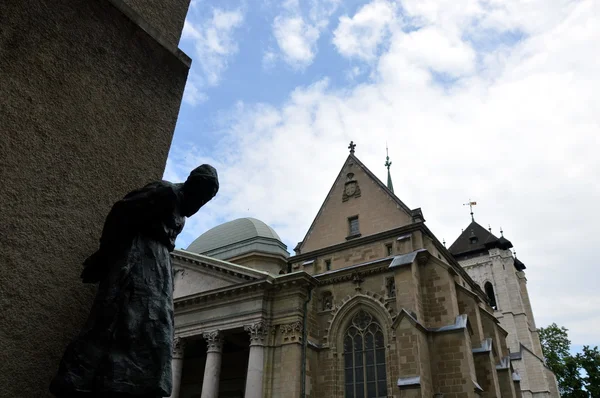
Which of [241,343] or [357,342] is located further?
[241,343]

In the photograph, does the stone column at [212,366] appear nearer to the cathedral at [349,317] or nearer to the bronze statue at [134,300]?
the cathedral at [349,317]

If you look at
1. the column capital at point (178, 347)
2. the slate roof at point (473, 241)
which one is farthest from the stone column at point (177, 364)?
the slate roof at point (473, 241)

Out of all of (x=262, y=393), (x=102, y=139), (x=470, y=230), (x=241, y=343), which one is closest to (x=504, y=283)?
(x=470, y=230)

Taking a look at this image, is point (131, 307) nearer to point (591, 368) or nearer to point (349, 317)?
point (349, 317)

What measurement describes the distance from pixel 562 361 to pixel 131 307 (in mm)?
50355

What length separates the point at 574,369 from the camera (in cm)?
4081

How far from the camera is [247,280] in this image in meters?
22.5

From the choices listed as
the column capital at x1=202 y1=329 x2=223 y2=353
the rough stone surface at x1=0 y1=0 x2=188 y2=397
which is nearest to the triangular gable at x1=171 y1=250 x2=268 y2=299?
the column capital at x1=202 y1=329 x2=223 y2=353

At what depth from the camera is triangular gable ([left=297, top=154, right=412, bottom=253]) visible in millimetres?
22844

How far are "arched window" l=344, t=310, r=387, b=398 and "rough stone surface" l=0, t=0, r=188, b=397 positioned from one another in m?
17.4

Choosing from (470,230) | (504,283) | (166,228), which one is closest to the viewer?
(166,228)

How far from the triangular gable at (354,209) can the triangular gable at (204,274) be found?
3795 mm

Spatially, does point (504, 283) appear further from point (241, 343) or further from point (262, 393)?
point (262, 393)

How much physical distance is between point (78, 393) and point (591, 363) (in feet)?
152
